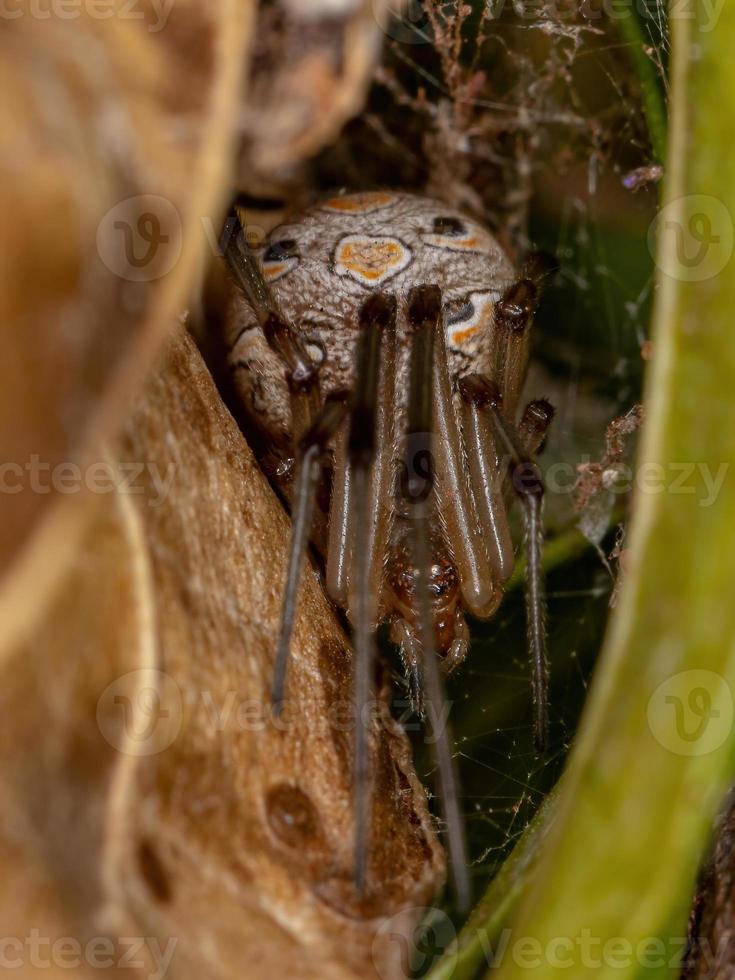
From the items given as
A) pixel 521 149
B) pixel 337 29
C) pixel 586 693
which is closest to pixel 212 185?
pixel 337 29

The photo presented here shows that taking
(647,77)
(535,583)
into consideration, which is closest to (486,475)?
(535,583)

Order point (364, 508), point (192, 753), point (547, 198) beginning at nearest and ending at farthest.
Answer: point (192, 753)
point (364, 508)
point (547, 198)

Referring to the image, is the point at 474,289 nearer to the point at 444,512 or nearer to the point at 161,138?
the point at 444,512

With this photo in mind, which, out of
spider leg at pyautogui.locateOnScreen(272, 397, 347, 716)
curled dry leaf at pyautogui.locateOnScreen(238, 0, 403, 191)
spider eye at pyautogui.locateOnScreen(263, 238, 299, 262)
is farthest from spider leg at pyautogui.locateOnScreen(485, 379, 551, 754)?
curled dry leaf at pyautogui.locateOnScreen(238, 0, 403, 191)

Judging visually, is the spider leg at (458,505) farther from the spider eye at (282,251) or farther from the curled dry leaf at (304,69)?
the curled dry leaf at (304,69)

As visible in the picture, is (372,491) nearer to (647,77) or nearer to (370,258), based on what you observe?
(370,258)

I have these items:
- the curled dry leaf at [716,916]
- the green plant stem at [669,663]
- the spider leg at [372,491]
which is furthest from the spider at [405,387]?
the green plant stem at [669,663]
